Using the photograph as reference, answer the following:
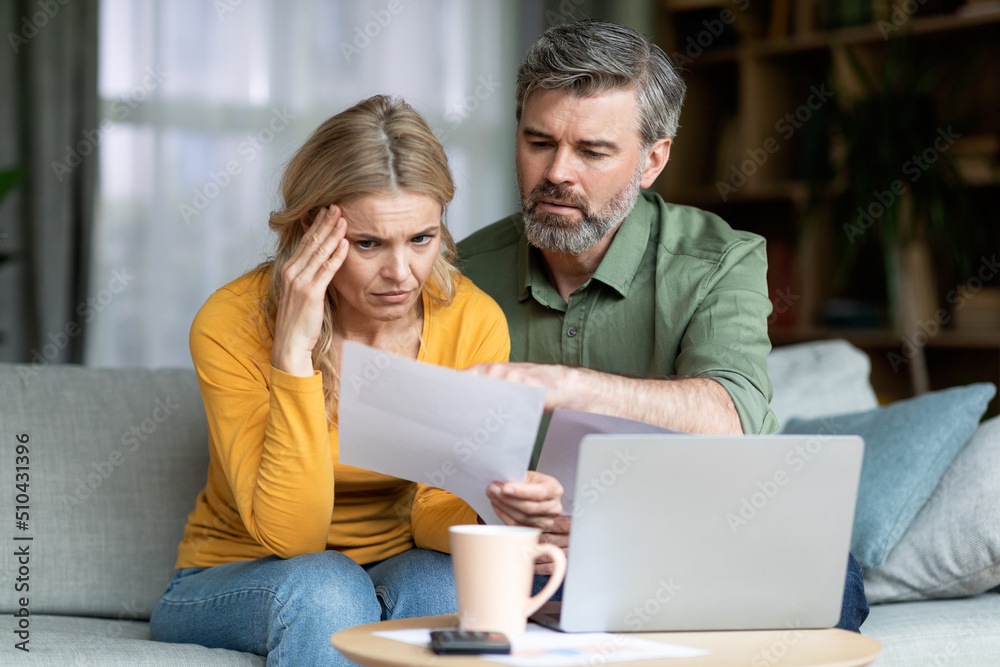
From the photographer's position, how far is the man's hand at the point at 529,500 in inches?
36.9

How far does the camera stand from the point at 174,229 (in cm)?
304

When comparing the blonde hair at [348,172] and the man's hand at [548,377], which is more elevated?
the blonde hair at [348,172]

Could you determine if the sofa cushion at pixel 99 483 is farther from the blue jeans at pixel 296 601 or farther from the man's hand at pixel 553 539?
the man's hand at pixel 553 539

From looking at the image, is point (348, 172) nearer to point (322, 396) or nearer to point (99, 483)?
point (322, 396)

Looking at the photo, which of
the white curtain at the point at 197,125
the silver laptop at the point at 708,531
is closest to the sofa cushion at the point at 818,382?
the silver laptop at the point at 708,531

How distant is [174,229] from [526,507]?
2386 millimetres

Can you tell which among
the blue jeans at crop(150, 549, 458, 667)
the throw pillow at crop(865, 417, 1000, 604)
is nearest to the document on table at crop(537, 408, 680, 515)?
the blue jeans at crop(150, 549, 458, 667)

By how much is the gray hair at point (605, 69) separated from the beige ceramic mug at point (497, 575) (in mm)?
827

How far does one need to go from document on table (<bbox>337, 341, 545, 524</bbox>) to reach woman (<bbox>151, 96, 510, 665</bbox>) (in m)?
0.23

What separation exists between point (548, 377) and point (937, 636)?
84 cm

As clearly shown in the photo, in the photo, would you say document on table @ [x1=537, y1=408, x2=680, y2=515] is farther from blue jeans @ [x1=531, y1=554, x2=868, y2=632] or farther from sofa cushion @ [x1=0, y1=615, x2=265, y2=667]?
sofa cushion @ [x1=0, y1=615, x2=265, y2=667]

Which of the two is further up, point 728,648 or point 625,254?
point 625,254

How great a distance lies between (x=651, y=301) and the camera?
60.8 inches

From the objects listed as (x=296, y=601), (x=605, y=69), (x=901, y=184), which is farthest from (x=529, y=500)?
(x=901, y=184)
